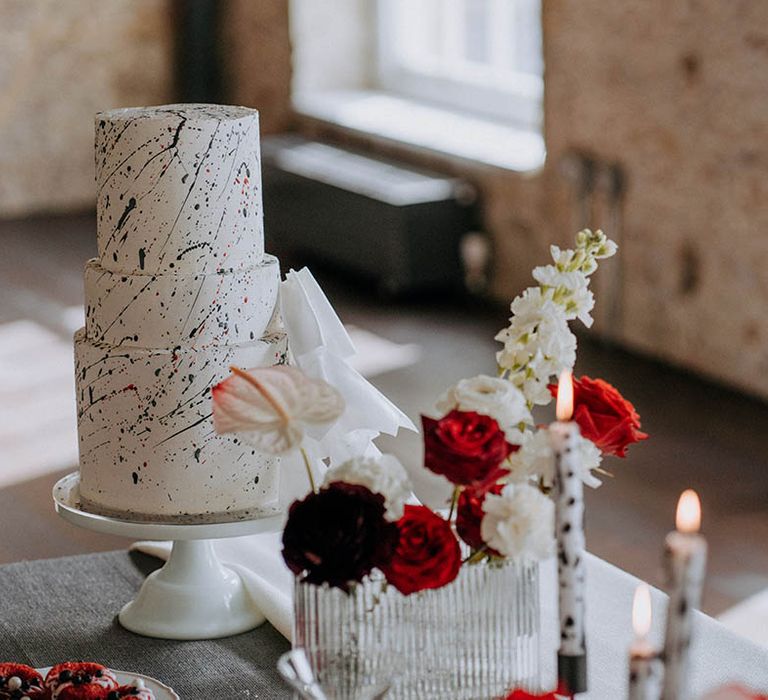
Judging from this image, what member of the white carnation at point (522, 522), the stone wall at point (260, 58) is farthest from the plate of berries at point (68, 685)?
the stone wall at point (260, 58)

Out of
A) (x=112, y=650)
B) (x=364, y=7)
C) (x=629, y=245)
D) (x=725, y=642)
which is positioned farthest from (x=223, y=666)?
(x=364, y=7)

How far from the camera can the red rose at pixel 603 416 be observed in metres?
1.23

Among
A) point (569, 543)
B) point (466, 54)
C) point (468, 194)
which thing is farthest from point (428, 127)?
point (569, 543)

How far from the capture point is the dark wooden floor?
10.4 ft

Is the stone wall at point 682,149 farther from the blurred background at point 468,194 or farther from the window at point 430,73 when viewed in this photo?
the window at point 430,73

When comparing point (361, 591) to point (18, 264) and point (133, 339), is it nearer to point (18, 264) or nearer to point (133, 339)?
point (133, 339)

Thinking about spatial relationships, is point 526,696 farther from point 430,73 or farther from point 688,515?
point 430,73

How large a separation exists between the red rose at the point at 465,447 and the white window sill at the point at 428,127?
411 centimetres

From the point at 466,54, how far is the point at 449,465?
519 cm

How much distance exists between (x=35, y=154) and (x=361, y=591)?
670cm

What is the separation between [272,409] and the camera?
118 centimetres

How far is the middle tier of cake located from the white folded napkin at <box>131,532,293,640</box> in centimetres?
27

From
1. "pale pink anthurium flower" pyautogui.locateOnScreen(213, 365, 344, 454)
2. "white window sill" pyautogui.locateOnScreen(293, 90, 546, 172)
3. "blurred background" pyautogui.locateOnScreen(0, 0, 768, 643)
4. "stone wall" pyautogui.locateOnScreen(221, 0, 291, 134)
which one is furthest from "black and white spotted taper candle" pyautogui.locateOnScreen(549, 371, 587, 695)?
"stone wall" pyautogui.locateOnScreen(221, 0, 291, 134)

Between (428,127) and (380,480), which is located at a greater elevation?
(380,480)
